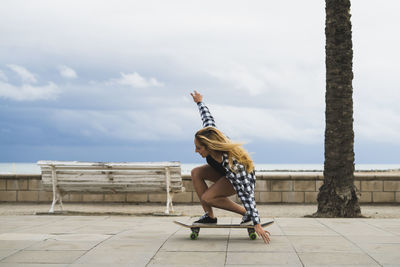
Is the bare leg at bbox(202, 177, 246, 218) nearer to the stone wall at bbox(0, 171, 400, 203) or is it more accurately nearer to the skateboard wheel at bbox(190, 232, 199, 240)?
the skateboard wheel at bbox(190, 232, 199, 240)

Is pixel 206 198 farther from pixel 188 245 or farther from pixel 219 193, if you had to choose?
pixel 188 245

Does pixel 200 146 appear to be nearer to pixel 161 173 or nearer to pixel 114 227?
pixel 114 227

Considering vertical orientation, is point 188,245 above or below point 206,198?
below

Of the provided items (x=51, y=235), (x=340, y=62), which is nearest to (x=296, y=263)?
(x=51, y=235)

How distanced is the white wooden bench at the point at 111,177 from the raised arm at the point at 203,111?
324 cm

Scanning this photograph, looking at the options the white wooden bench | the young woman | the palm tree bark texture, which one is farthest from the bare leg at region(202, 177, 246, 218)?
the palm tree bark texture

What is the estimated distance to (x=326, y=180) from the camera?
9109 mm

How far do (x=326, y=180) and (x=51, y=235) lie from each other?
510 centimetres

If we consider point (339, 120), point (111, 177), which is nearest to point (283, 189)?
point (339, 120)

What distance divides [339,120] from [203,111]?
12.9ft

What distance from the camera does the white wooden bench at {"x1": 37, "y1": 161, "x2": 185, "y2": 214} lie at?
9195 mm

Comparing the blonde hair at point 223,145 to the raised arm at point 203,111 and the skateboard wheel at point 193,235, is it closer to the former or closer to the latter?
the raised arm at point 203,111

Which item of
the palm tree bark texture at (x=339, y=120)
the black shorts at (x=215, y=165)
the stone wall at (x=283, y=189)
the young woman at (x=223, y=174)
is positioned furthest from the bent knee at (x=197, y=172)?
the stone wall at (x=283, y=189)

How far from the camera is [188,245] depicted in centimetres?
520
